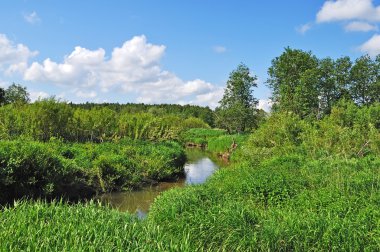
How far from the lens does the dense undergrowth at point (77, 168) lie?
14.0 m

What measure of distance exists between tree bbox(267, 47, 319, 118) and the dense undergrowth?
22.4 meters

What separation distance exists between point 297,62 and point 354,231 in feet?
143

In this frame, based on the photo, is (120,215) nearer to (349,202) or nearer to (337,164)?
(349,202)


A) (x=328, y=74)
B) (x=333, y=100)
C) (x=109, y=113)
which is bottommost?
(x=109, y=113)

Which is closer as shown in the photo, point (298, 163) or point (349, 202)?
point (349, 202)

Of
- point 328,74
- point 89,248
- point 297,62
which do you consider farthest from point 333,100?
point 89,248

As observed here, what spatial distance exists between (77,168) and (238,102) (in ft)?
135

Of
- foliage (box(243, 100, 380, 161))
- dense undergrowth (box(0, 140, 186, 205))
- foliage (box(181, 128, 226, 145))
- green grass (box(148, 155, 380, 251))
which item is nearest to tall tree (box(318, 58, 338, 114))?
foliage (box(181, 128, 226, 145))

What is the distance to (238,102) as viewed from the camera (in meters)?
56.2

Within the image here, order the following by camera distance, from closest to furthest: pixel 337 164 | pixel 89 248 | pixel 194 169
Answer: pixel 89 248 < pixel 337 164 < pixel 194 169

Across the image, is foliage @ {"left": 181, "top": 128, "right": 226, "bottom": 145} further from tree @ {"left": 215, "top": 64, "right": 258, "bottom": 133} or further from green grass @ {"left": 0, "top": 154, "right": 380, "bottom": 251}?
green grass @ {"left": 0, "top": 154, "right": 380, "bottom": 251}

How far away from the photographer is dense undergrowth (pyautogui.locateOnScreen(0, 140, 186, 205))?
14.0 m

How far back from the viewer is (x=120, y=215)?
345 inches

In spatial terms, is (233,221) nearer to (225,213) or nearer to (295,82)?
(225,213)
